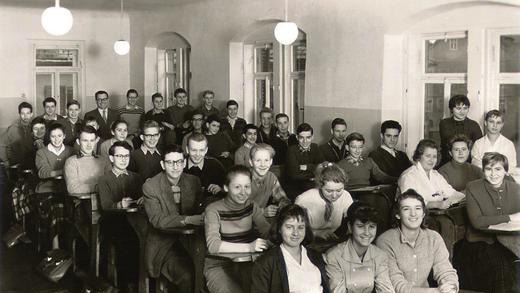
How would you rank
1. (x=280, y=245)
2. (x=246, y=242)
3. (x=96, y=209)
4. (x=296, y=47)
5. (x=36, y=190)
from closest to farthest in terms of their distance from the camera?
(x=280, y=245) < (x=246, y=242) < (x=96, y=209) < (x=36, y=190) < (x=296, y=47)

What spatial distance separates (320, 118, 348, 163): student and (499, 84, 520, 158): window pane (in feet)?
5.03

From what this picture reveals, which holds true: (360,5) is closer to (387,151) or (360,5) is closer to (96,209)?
(387,151)

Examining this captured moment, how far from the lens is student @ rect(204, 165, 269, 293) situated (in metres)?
3.63

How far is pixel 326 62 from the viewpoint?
7871 mm

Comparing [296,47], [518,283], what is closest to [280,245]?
[518,283]

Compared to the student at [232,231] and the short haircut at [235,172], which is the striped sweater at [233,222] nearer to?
the student at [232,231]

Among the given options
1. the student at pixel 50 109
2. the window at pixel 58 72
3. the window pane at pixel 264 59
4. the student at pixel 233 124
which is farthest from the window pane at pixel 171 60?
the student at pixel 50 109

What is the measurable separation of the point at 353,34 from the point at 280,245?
469 centimetres

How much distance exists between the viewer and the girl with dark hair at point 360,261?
10.9ft

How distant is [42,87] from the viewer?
1137cm

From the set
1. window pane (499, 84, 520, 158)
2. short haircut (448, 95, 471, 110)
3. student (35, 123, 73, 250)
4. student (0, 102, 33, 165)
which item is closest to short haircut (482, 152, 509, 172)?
short haircut (448, 95, 471, 110)

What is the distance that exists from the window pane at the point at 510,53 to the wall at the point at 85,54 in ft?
24.2

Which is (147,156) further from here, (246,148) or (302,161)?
(302,161)

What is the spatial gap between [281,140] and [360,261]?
4.37 m
